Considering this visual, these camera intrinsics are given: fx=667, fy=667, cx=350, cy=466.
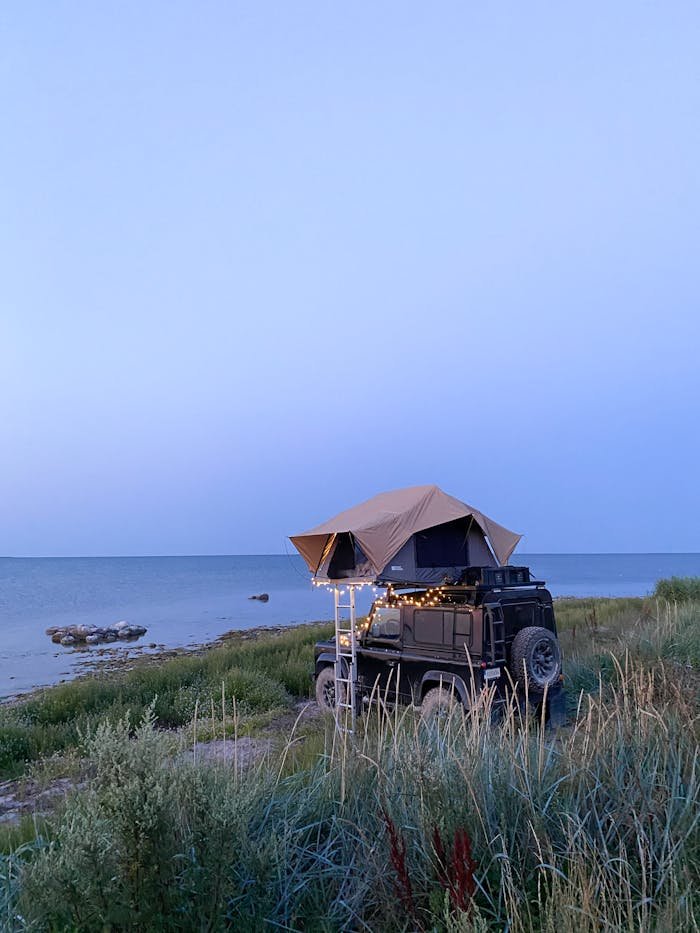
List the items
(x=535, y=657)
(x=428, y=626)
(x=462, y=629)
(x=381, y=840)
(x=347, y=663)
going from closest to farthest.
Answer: (x=381, y=840) → (x=535, y=657) → (x=462, y=629) → (x=428, y=626) → (x=347, y=663)

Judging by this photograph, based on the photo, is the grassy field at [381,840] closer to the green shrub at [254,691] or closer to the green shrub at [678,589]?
the green shrub at [254,691]

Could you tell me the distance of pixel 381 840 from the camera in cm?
340

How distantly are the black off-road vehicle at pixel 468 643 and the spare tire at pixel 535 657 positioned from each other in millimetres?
A: 11

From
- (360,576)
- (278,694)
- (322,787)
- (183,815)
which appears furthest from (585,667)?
(183,815)

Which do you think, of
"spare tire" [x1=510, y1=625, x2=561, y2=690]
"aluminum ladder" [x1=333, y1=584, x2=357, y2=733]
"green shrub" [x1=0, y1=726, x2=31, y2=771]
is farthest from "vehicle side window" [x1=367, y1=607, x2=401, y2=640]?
"green shrub" [x1=0, y1=726, x2=31, y2=771]

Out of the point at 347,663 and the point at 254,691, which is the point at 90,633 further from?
the point at 347,663

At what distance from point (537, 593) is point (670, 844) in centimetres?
539

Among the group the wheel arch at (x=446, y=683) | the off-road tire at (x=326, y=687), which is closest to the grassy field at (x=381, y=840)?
the wheel arch at (x=446, y=683)

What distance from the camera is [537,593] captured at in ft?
28.0

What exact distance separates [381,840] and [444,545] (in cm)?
693

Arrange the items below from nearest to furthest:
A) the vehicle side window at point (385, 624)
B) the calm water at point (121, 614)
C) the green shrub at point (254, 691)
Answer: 1. the vehicle side window at point (385, 624)
2. the green shrub at point (254, 691)
3. the calm water at point (121, 614)

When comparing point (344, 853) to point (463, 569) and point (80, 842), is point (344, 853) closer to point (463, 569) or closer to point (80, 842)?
point (80, 842)

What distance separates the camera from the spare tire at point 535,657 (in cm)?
753

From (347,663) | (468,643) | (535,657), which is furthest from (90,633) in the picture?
(535,657)
